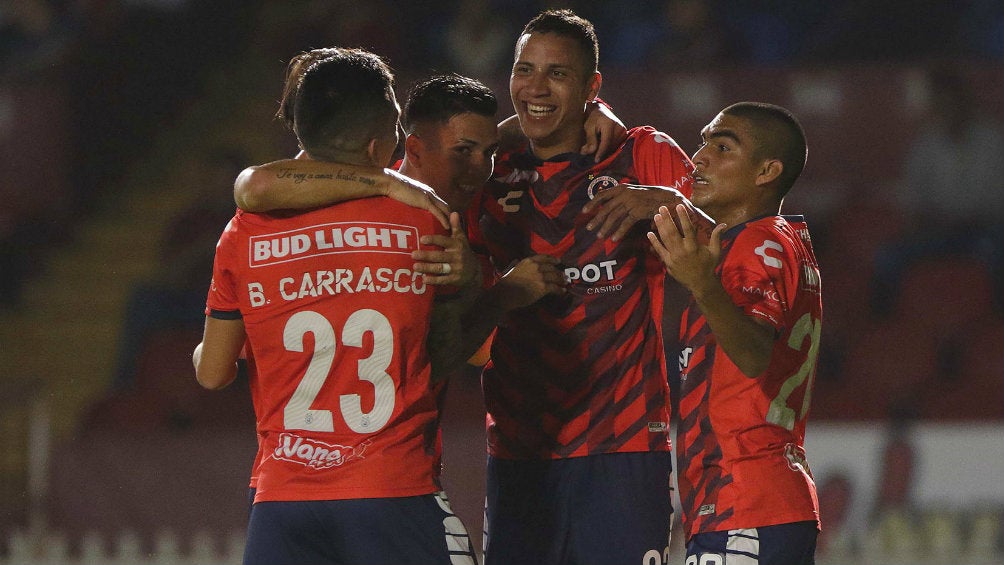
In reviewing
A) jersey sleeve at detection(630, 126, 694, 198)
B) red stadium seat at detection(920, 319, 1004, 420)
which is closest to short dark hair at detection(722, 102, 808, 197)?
jersey sleeve at detection(630, 126, 694, 198)

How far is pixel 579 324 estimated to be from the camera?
3803 millimetres

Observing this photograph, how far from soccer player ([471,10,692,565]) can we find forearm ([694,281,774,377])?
0.79m

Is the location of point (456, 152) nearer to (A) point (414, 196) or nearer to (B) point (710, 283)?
(A) point (414, 196)

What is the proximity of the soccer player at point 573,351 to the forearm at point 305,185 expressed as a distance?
89cm

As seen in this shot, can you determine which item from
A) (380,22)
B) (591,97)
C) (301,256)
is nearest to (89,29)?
(380,22)

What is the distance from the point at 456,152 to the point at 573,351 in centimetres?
71

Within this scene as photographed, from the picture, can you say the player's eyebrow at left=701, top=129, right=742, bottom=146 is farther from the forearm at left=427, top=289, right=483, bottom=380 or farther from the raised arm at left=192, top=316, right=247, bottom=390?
the raised arm at left=192, top=316, right=247, bottom=390

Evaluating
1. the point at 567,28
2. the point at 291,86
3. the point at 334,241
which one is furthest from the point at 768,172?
the point at 291,86

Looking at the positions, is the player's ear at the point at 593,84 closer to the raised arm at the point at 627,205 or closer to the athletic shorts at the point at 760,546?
the raised arm at the point at 627,205

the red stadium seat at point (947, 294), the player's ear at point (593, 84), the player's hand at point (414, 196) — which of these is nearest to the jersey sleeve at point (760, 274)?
the player's hand at point (414, 196)

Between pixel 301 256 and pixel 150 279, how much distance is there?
7260 mm

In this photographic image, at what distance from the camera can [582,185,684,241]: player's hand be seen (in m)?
3.51

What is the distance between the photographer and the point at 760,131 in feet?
10.9

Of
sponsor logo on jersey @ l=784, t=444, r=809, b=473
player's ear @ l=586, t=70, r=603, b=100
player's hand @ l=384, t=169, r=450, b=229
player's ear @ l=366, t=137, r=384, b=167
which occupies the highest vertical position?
player's ear @ l=586, t=70, r=603, b=100
